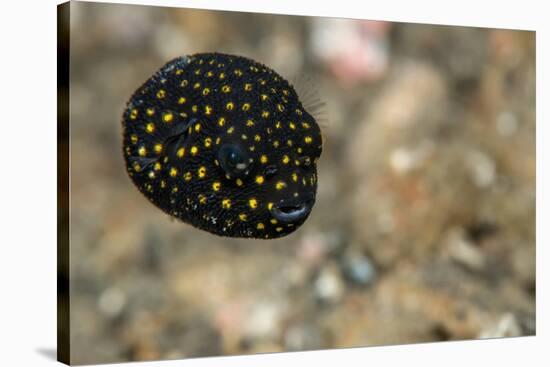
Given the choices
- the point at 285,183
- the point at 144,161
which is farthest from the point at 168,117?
the point at 285,183

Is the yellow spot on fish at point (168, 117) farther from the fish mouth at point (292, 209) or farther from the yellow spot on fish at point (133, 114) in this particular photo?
the fish mouth at point (292, 209)

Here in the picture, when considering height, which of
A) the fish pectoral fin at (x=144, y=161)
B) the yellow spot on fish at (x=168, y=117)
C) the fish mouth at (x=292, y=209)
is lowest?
the fish mouth at (x=292, y=209)

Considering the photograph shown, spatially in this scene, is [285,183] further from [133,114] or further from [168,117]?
[133,114]

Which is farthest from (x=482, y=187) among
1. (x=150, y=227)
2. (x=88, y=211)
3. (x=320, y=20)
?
(x=88, y=211)

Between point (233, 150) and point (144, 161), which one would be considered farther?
point (144, 161)

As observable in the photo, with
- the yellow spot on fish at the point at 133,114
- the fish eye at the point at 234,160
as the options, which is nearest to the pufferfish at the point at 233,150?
the fish eye at the point at 234,160

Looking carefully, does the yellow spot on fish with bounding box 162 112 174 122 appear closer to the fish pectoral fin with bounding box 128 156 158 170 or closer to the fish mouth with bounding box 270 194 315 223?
the fish pectoral fin with bounding box 128 156 158 170

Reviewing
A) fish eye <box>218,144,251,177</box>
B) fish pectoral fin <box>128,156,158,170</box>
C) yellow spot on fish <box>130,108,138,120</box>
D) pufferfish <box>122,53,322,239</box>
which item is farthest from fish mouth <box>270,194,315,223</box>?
yellow spot on fish <box>130,108,138,120</box>
